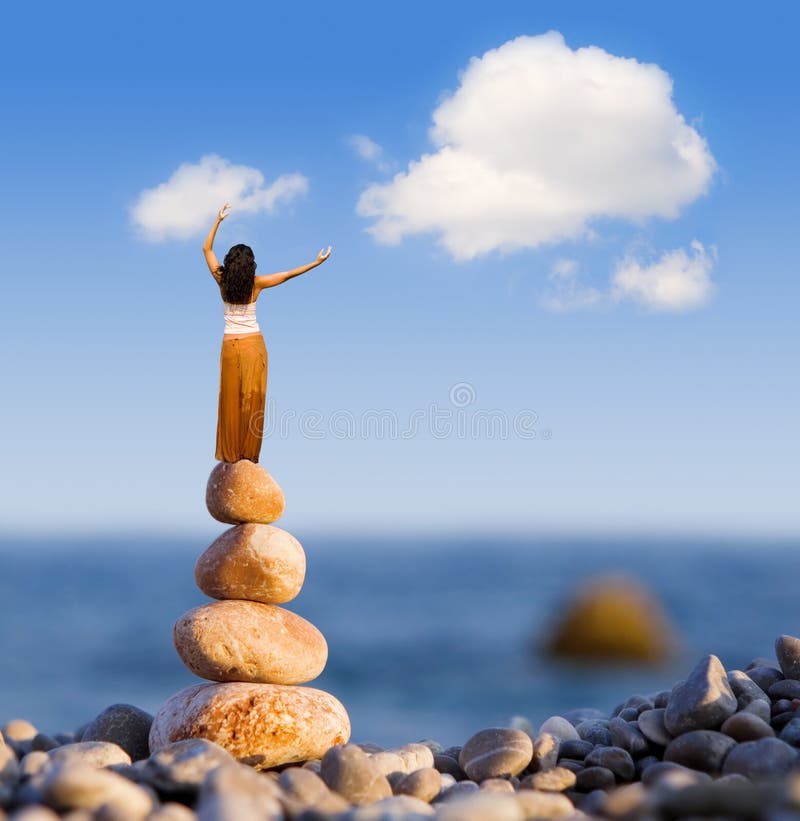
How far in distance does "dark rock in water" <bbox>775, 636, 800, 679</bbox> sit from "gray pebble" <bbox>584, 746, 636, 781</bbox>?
7.18 ft

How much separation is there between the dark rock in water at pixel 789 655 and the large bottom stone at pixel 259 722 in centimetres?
388

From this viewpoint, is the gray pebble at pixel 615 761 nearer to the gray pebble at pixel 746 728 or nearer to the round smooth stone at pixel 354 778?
the gray pebble at pixel 746 728

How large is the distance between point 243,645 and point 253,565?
0.65 m

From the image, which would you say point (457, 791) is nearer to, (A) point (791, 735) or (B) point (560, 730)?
(B) point (560, 730)

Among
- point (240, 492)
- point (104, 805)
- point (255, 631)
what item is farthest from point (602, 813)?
point (240, 492)

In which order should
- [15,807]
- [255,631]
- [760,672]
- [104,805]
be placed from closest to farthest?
[104,805]
[15,807]
[255,631]
[760,672]

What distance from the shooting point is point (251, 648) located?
24.8 ft

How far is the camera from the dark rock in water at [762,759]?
5.89 m

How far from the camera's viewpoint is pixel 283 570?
25.6ft

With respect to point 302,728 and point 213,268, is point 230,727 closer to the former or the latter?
point 302,728

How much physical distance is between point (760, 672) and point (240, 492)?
483 centimetres

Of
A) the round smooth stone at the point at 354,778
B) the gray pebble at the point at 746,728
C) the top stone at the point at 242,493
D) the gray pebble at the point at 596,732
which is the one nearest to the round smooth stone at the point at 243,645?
the top stone at the point at 242,493

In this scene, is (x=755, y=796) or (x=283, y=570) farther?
(x=283, y=570)

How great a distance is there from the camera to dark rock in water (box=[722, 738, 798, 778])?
19.3ft
